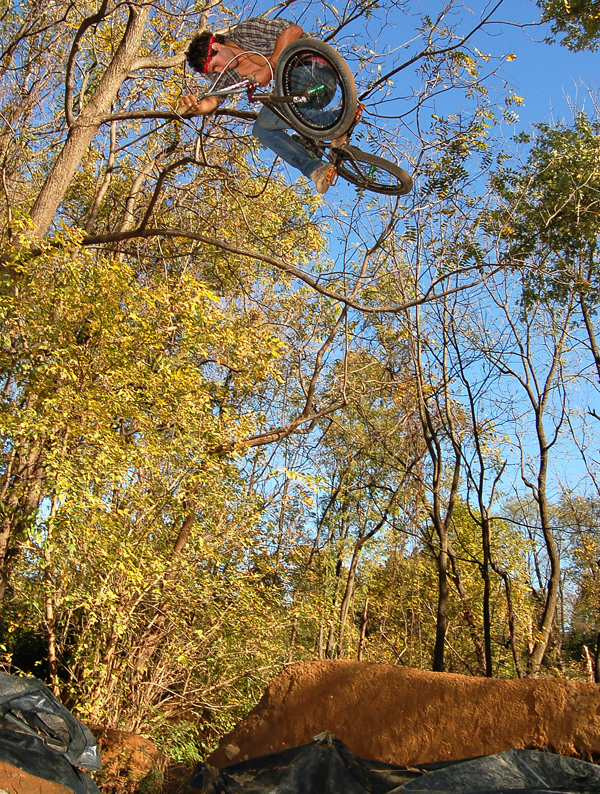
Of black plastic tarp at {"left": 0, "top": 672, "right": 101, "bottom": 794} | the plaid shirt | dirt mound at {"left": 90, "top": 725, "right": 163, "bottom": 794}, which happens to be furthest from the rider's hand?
dirt mound at {"left": 90, "top": 725, "right": 163, "bottom": 794}

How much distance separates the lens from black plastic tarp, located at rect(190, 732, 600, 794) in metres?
2.94

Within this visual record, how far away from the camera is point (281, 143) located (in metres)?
4.39

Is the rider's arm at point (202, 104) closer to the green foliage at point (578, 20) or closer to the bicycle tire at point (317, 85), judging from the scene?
the bicycle tire at point (317, 85)

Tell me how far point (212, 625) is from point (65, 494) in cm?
257

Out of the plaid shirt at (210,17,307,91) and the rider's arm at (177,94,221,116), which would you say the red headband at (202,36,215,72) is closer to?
the plaid shirt at (210,17,307,91)

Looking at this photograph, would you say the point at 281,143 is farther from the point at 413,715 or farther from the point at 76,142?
the point at 413,715

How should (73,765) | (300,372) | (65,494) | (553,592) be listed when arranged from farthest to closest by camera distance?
(300,372) → (553,592) → (65,494) → (73,765)

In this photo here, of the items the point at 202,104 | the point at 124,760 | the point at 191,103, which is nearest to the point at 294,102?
the point at 202,104

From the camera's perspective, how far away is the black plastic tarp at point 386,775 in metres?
2.94

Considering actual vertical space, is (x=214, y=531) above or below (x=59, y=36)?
below

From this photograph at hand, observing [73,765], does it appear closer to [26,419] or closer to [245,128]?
[26,419]

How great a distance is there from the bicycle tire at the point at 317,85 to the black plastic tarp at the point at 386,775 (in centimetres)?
357

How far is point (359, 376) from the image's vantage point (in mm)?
10719

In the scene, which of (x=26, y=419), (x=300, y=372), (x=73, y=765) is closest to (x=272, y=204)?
(x=300, y=372)
